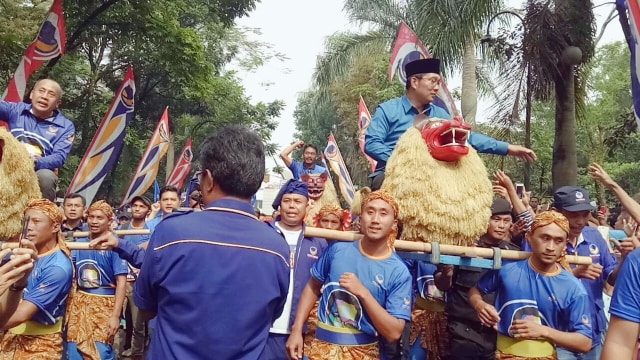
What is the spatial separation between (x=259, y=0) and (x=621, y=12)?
15315 millimetres

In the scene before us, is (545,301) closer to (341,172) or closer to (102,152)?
(102,152)

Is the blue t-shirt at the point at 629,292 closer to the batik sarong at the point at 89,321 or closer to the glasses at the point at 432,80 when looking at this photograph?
the glasses at the point at 432,80

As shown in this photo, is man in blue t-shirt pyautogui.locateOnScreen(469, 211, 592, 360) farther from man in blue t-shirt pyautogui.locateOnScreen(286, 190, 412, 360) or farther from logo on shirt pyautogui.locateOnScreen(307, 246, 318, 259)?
logo on shirt pyautogui.locateOnScreen(307, 246, 318, 259)

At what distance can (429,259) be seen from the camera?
3.46 metres

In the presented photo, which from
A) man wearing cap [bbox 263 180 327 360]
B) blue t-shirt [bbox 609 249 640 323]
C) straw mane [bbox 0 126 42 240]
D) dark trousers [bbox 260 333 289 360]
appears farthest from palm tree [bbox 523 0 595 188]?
straw mane [bbox 0 126 42 240]

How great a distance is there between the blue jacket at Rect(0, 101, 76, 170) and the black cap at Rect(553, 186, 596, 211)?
3.55 m

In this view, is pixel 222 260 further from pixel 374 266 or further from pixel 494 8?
pixel 494 8

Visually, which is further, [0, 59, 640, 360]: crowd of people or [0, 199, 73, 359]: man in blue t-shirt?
[0, 199, 73, 359]: man in blue t-shirt

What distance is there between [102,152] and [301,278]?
3.27 metres

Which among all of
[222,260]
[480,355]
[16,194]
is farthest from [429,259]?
[16,194]

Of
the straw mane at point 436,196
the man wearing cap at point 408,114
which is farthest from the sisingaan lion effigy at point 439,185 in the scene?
the man wearing cap at point 408,114

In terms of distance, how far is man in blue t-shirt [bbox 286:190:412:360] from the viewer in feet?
11.2

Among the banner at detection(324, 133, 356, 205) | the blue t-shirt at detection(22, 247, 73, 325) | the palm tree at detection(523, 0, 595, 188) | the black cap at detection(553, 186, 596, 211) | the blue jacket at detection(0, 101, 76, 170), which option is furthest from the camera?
the banner at detection(324, 133, 356, 205)

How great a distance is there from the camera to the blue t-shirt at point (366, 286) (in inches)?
135
